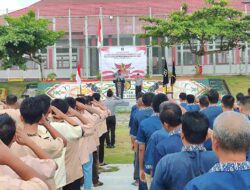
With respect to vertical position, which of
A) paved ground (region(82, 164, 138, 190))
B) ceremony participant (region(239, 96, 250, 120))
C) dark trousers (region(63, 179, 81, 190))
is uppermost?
ceremony participant (region(239, 96, 250, 120))

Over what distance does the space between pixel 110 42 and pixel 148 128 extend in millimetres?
32973

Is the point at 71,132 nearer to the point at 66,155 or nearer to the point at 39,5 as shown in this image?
the point at 66,155

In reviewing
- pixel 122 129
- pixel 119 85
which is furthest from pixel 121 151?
pixel 119 85

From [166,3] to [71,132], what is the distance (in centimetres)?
3470

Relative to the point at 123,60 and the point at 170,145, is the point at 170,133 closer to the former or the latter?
the point at 170,145

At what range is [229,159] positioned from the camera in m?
2.88

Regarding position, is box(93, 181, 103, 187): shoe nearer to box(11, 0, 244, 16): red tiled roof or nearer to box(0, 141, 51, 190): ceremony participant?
box(0, 141, 51, 190): ceremony participant

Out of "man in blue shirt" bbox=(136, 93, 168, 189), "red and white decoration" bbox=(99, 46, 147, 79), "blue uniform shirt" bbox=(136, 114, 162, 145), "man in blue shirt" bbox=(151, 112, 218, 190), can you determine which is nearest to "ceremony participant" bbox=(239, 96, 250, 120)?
"man in blue shirt" bbox=(136, 93, 168, 189)

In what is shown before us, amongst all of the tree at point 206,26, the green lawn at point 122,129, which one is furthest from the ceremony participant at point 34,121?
the tree at point 206,26

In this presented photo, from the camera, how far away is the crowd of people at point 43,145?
2959 millimetres

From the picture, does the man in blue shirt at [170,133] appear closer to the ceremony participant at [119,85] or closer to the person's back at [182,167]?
the person's back at [182,167]

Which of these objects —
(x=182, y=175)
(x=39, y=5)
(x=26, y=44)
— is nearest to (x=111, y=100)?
(x=182, y=175)

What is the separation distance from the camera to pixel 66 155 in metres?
6.09

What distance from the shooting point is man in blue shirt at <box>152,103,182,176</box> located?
4.50 m
